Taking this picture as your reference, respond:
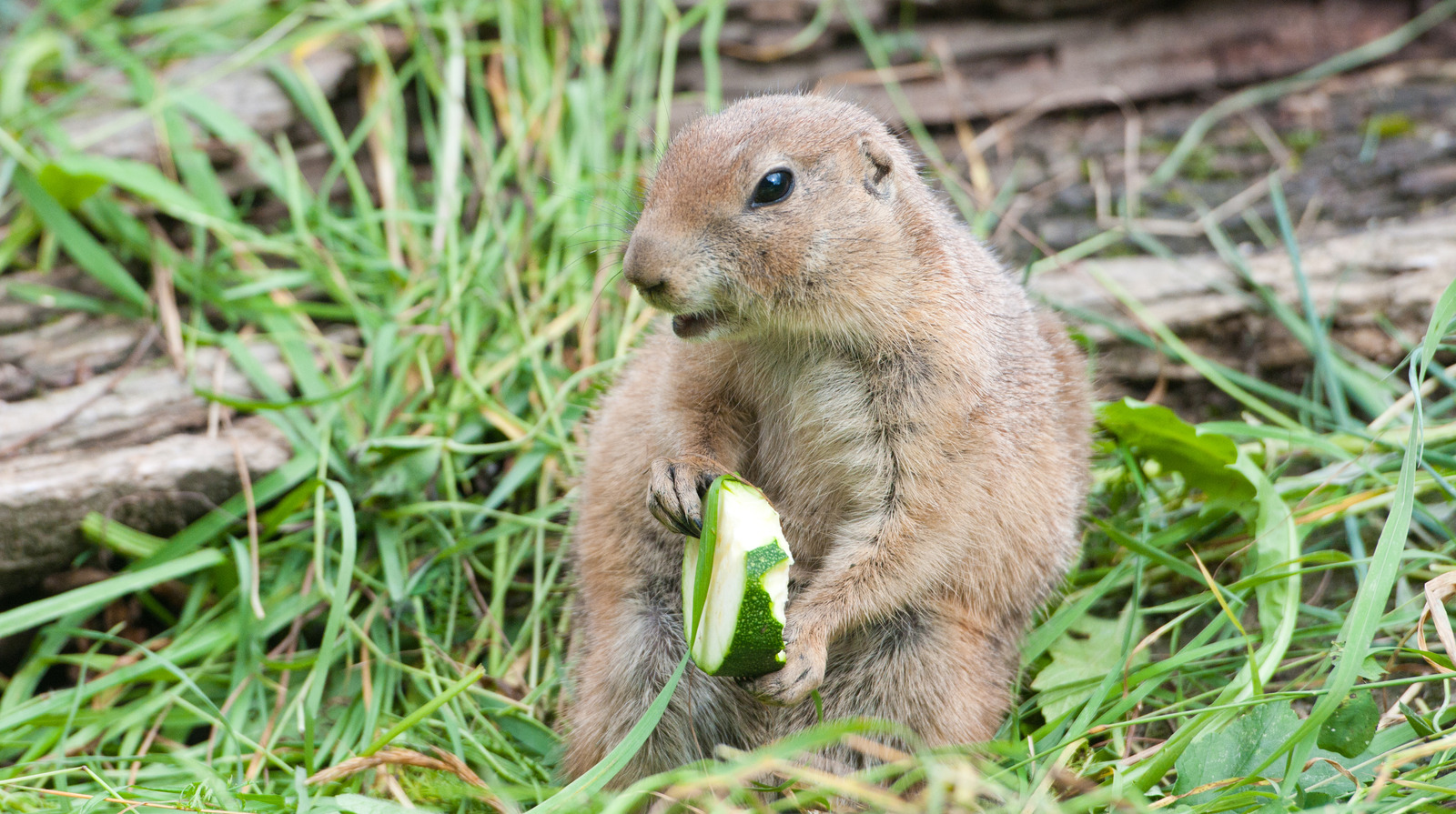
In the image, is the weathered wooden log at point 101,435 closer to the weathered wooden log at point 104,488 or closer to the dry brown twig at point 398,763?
the weathered wooden log at point 104,488

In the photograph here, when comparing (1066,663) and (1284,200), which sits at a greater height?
(1284,200)

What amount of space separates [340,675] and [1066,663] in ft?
8.79

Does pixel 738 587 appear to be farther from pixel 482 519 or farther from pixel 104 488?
pixel 104 488

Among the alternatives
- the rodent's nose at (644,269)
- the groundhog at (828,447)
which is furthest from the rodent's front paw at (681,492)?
the rodent's nose at (644,269)

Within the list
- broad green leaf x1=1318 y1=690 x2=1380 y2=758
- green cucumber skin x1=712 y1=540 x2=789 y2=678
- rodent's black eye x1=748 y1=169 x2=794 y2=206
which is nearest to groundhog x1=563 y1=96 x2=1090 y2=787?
rodent's black eye x1=748 y1=169 x2=794 y2=206

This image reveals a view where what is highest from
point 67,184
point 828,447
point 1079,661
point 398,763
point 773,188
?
point 773,188

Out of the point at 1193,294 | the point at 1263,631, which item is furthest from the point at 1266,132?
the point at 1263,631

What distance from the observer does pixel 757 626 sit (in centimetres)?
302

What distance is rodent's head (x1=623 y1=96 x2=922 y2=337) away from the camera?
3.17m

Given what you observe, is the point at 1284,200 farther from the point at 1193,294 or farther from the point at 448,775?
the point at 448,775

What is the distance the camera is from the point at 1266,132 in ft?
20.6

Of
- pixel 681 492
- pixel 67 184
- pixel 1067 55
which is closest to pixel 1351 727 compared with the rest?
pixel 681 492

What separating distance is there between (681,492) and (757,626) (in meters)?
0.49

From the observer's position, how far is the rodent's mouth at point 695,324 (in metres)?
3.30
